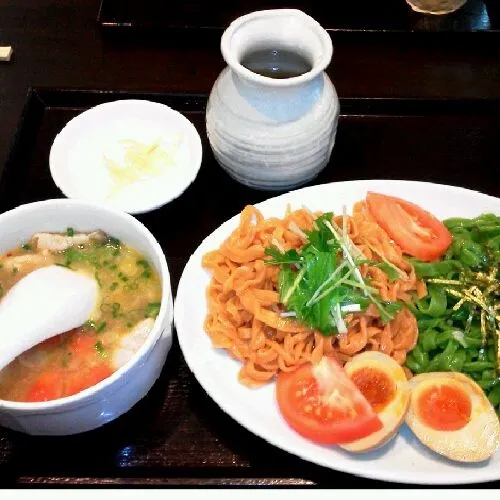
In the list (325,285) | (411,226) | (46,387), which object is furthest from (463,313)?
(46,387)

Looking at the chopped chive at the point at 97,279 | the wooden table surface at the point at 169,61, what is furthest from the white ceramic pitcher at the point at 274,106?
the chopped chive at the point at 97,279

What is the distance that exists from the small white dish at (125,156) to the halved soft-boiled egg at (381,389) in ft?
2.42

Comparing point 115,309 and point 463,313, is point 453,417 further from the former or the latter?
point 115,309

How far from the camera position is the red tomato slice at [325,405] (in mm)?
1374

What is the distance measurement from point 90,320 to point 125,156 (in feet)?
2.26

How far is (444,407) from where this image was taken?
1.43 metres

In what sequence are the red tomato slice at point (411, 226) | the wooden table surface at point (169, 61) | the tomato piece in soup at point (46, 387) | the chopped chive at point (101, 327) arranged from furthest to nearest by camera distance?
the wooden table surface at point (169, 61), the red tomato slice at point (411, 226), the chopped chive at point (101, 327), the tomato piece in soup at point (46, 387)

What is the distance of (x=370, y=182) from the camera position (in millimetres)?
1856

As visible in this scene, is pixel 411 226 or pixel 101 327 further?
pixel 411 226

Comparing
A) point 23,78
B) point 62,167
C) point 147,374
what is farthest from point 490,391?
point 23,78

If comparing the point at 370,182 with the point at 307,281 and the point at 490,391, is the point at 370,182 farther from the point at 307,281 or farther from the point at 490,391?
the point at 490,391

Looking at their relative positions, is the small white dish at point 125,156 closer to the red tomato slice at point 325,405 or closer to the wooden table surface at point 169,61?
the wooden table surface at point 169,61

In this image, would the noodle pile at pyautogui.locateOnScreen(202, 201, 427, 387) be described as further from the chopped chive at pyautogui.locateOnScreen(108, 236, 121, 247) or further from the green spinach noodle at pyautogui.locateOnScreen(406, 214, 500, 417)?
the chopped chive at pyautogui.locateOnScreen(108, 236, 121, 247)

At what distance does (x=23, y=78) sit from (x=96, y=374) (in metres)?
1.35
